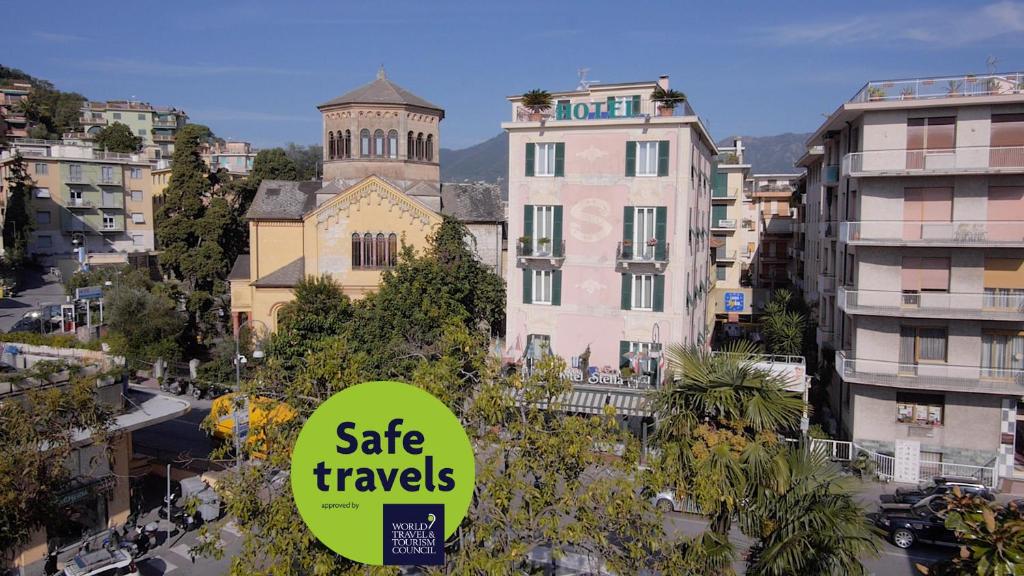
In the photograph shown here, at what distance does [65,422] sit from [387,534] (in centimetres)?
1736

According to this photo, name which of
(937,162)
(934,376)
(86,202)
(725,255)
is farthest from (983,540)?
(86,202)

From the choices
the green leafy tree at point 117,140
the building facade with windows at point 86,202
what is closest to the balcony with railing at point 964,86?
the building facade with windows at point 86,202

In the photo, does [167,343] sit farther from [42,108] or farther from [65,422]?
[42,108]

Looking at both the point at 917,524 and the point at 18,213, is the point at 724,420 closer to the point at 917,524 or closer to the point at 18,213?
the point at 917,524

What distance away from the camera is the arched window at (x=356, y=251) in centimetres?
4794

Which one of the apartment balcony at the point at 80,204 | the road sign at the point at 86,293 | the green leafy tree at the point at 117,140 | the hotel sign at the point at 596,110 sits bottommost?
the road sign at the point at 86,293

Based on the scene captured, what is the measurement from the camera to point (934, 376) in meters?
28.6

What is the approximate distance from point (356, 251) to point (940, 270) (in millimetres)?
32166

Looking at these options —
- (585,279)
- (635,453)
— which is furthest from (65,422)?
(585,279)

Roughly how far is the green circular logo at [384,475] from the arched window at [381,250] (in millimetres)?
41274

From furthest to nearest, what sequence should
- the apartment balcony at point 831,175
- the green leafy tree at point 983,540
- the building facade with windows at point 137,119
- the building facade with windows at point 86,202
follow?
1. the building facade with windows at point 137,119
2. the building facade with windows at point 86,202
3. the apartment balcony at point 831,175
4. the green leafy tree at point 983,540

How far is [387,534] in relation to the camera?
7152mm

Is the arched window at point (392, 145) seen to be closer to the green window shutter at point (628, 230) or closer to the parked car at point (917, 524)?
the green window shutter at point (628, 230)

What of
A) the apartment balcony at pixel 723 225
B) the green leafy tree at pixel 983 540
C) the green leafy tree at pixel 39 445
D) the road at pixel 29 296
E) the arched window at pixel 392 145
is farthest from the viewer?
→ the apartment balcony at pixel 723 225
